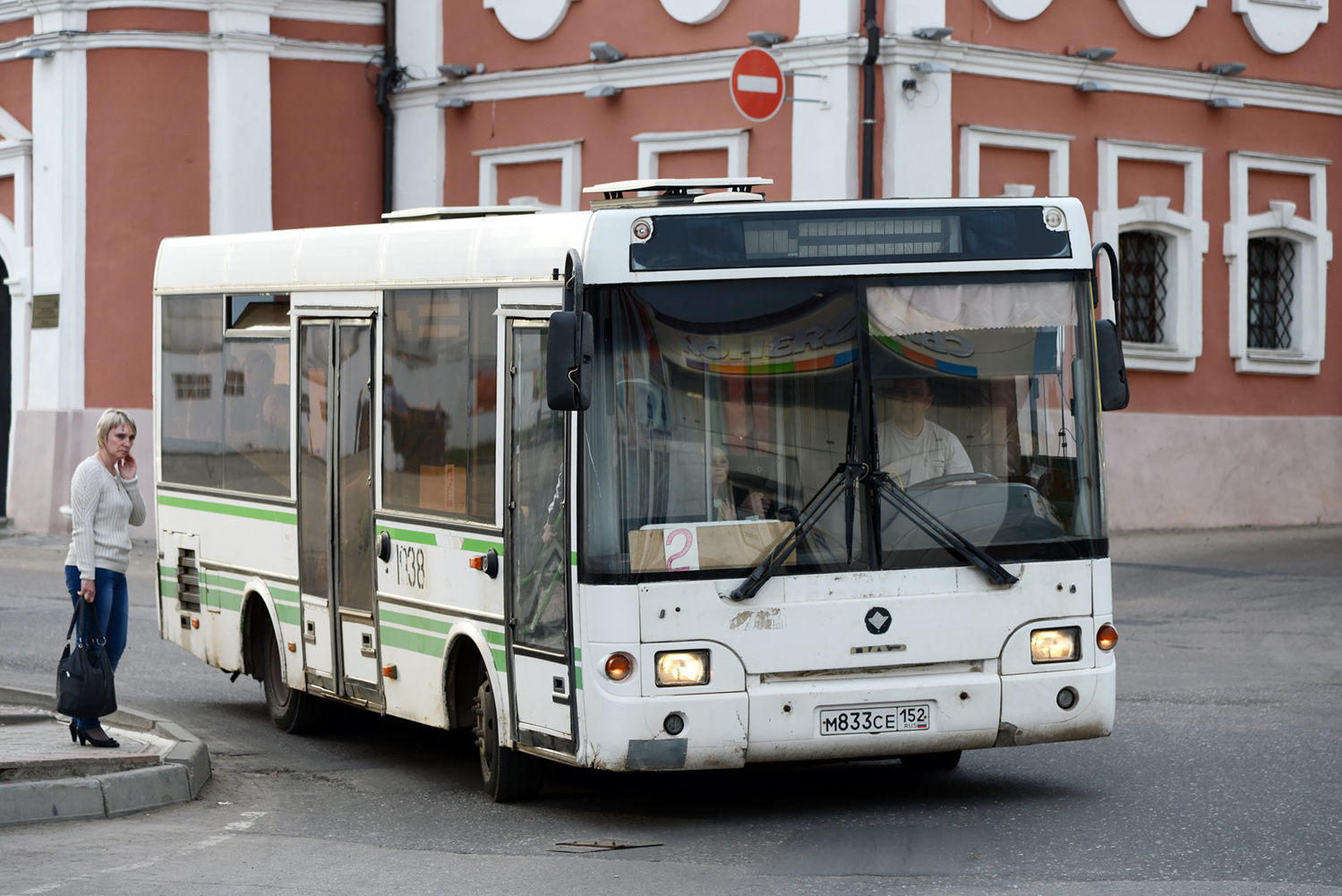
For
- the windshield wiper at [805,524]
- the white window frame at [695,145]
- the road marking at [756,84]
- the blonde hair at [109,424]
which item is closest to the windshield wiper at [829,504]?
the windshield wiper at [805,524]

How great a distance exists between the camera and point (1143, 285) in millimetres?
24328

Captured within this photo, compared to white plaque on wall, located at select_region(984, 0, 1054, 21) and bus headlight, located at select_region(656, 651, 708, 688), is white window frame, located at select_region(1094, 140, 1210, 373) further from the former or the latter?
bus headlight, located at select_region(656, 651, 708, 688)

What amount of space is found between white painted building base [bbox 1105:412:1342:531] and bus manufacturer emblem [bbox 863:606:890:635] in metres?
15.2

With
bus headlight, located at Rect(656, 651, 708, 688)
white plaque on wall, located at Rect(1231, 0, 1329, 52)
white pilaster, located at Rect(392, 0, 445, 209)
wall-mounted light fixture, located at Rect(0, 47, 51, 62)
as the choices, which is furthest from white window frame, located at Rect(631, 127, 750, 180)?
bus headlight, located at Rect(656, 651, 708, 688)

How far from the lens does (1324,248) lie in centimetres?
2539

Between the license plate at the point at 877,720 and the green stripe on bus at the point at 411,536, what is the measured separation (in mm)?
2210

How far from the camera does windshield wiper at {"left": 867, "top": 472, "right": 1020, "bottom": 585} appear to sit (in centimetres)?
859

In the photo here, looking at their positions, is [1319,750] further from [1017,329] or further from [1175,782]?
[1017,329]

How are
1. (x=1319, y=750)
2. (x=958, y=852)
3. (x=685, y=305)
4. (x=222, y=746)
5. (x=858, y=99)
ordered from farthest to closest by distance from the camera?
(x=858, y=99)
(x=222, y=746)
(x=1319, y=750)
(x=685, y=305)
(x=958, y=852)

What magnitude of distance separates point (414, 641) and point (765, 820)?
6.93ft

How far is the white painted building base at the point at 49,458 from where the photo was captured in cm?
2494

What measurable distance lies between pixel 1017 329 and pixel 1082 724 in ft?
5.57

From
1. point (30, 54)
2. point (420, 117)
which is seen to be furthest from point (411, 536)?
point (30, 54)

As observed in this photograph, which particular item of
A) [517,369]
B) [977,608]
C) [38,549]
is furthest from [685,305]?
[38,549]
